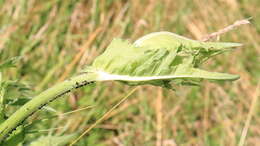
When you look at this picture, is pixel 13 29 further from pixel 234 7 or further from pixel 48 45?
pixel 234 7

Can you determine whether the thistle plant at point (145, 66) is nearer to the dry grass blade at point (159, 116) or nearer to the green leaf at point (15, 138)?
the green leaf at point (15, 138)

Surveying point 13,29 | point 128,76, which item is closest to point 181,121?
point 13,29

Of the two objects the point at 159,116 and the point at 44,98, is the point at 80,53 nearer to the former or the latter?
the point at 159,116

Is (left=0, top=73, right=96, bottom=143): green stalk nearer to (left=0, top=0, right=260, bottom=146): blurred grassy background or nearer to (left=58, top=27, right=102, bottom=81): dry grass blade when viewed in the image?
(left=0, top=0, right=260, bottom=146): blurred grassy background

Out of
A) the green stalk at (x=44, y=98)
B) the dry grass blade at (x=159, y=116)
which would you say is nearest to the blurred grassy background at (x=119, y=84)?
the dry grass blade at (x=159, y=116)

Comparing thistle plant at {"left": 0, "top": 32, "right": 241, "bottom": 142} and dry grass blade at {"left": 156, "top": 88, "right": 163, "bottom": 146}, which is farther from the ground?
dry grass blade at {"left": 156, "top": 88, "right": 163, "bottom": 146}

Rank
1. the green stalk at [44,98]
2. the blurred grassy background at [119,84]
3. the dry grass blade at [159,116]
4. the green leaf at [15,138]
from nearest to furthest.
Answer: the green stalk at [44,98] → the green leaf at [15,138] → the dry grass blade at [159,116] → the blurred grassy background at [119,84]

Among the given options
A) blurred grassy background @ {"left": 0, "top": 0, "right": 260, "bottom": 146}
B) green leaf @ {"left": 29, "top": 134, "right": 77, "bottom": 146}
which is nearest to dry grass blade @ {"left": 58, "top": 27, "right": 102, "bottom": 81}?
blurred grassy background @ {"left": 0, "top": 0, "right": 260, "bottom": 146}
